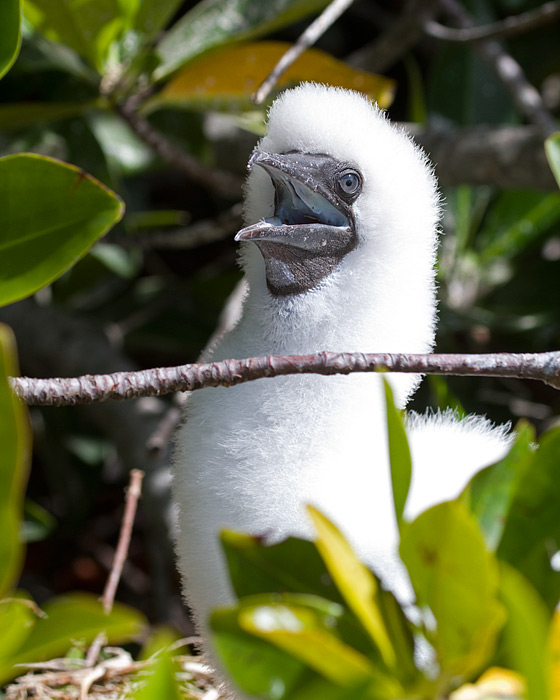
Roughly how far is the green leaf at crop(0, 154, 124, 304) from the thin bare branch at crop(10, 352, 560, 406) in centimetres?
16

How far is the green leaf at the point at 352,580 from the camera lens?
2.03 feet

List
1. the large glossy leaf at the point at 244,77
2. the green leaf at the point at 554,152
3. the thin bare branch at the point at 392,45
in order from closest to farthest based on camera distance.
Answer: the green leaf at the point at 554,152, the large glossy leaf at the point at 244,77, the thin bare branch at the point at 392,45

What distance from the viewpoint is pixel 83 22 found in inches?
69.4

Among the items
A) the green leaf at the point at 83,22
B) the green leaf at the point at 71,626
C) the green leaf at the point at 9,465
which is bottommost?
the green leaf at the point at 71,626

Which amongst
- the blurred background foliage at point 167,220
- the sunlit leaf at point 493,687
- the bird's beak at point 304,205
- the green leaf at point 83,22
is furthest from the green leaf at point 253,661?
the green leaf at point 83,22

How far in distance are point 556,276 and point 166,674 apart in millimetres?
2091

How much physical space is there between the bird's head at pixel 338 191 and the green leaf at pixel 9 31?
13.8 inches

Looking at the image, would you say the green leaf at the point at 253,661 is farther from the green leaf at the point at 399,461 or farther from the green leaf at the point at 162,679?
→ the green leaf at the point at 399,461

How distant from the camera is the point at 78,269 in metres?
2.53

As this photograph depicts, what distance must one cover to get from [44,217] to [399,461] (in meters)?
0.54

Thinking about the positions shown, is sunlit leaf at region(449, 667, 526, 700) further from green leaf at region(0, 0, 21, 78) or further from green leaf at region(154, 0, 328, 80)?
green leaf at region(154, 0, 328, 80)

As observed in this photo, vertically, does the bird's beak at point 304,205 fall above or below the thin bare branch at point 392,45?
below

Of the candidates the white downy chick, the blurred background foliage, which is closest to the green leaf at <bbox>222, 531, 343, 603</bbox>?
the white downy chick

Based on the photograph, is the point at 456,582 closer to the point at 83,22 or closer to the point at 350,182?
the point at 350,182
